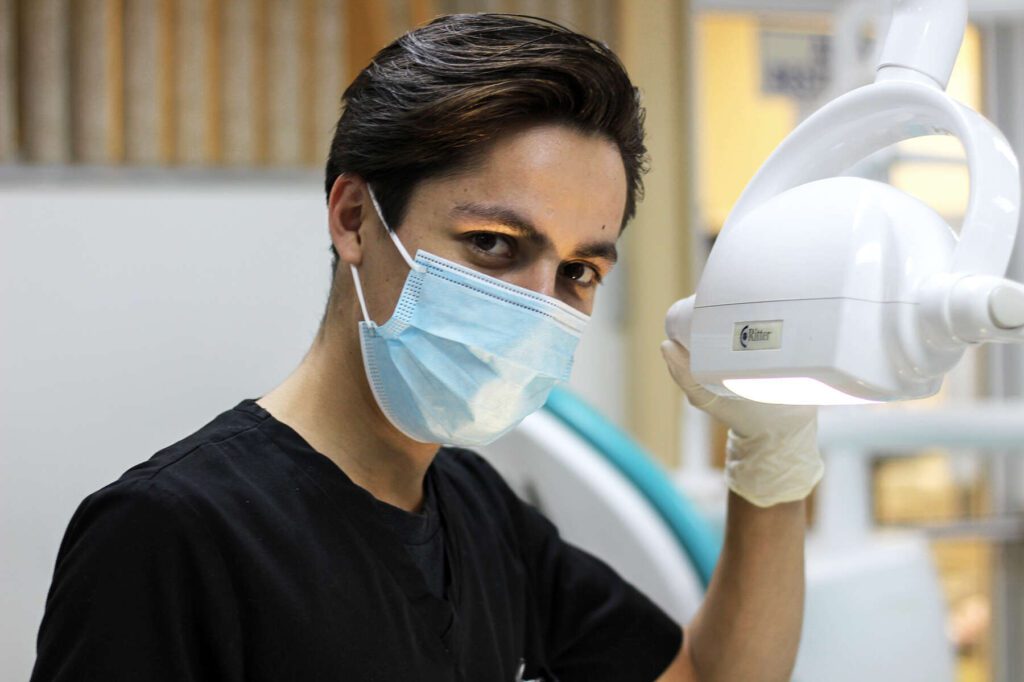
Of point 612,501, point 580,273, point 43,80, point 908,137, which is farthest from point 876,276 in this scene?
point 43,80

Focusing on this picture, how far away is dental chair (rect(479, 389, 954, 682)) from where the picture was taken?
1.32m

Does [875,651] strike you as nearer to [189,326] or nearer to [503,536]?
[503,536]

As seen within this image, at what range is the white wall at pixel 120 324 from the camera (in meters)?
0.98

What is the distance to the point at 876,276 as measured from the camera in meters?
0.61

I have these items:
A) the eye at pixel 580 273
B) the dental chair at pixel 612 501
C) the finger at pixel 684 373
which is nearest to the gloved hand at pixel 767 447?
the finger at pixel 684 373

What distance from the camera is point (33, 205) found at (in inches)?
46.3

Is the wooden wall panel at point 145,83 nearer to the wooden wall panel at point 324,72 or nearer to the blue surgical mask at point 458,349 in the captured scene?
the wooden wall panel at point 324,72

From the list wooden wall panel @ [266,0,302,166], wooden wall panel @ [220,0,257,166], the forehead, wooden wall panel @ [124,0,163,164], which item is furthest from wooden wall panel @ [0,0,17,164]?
the forehead

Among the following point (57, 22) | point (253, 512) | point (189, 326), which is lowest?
point (253, 512)

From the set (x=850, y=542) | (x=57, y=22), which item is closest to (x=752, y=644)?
(x=850, y=542)

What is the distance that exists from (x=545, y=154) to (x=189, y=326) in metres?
0.54

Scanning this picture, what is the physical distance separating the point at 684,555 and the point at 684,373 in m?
0.57

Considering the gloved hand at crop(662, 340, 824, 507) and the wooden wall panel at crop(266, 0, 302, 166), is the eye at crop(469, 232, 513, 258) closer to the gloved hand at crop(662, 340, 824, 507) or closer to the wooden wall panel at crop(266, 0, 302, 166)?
the gloved hand at crop(662, 340, 824, 507)

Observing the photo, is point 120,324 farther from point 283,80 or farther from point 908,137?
point 283,80
